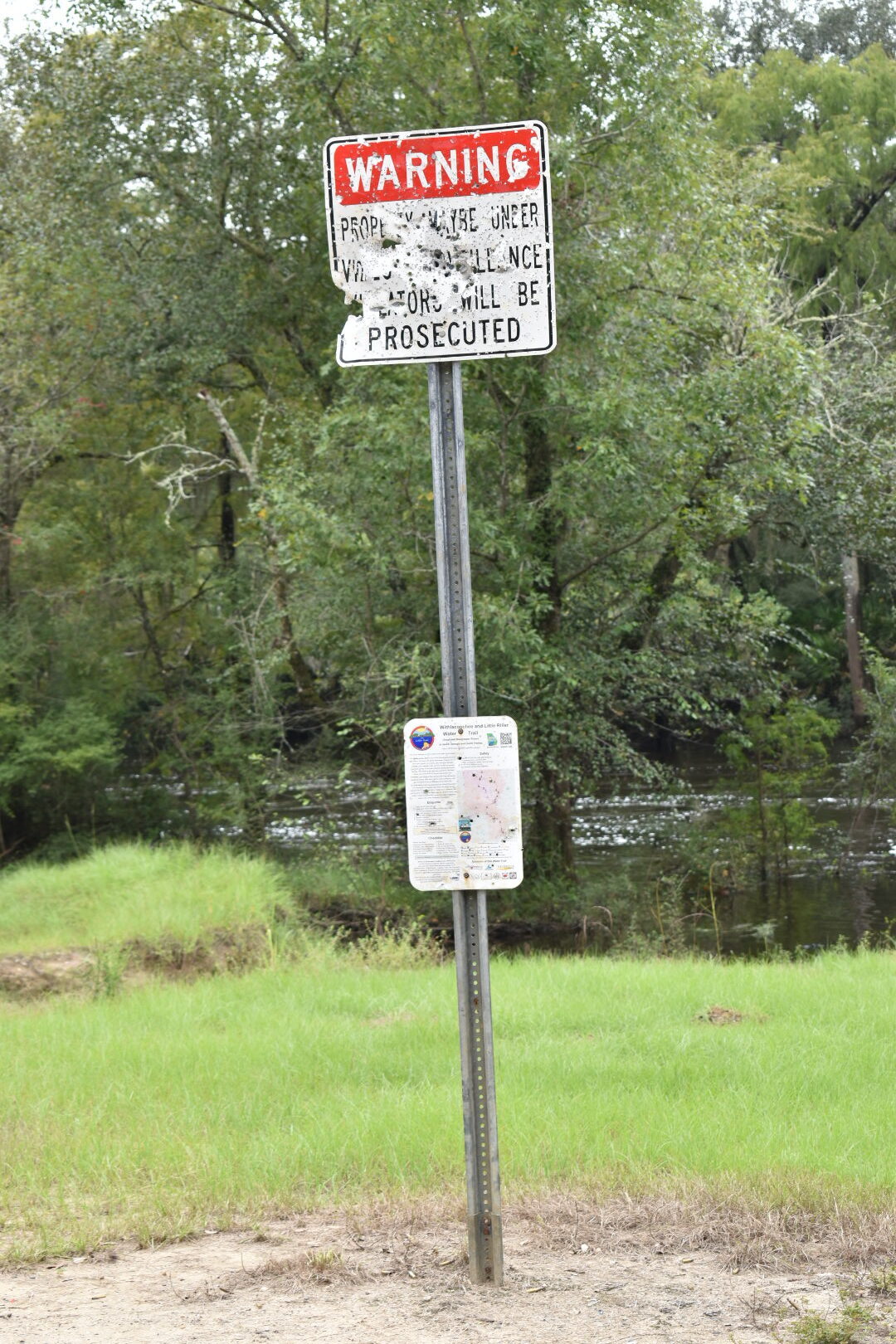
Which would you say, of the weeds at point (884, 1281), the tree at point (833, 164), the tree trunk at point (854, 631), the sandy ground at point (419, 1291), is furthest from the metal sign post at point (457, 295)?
the tree trunk at point (854, 631)

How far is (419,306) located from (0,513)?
17.8m

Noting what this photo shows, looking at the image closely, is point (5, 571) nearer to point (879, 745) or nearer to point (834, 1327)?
point (879, 745)

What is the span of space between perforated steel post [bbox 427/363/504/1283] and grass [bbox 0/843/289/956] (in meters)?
7.41

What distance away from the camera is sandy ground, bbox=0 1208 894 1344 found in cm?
395

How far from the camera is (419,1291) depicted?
14.1 ft

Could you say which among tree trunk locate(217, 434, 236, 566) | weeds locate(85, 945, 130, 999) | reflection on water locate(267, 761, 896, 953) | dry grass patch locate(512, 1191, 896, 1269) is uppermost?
tree trunk locate(217, 434, 236, 566)

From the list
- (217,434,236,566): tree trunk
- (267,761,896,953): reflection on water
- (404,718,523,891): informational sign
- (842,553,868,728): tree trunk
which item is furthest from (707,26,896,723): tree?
(404,718,523,891): informational sign

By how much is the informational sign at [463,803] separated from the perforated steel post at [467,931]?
0.08 m

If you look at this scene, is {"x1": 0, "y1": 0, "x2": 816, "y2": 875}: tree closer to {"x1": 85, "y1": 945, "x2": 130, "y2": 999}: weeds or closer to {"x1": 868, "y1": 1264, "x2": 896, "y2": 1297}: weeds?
{"x1": 85, "y1": 945, "x2": 130, "y2": 999}: weeds

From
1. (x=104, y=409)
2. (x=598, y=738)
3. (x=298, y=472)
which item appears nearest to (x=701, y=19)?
(x=298, y=472)

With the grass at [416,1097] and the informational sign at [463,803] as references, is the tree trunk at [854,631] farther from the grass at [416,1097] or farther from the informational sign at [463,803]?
the informational sign at [463,803]

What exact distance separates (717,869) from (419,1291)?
15200mm

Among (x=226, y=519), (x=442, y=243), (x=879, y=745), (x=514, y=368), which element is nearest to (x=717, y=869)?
(x=879, y=745)

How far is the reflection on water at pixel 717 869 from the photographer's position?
16828 mm
